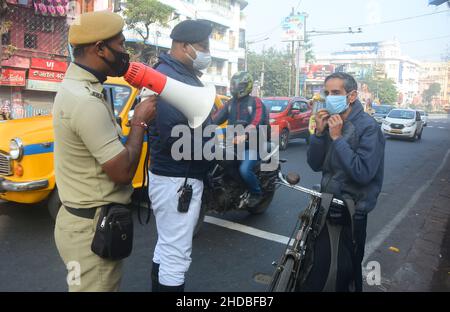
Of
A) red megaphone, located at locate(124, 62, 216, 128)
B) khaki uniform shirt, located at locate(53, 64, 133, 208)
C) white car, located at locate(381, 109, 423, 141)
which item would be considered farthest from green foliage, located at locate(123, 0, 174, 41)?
khaki uniform shirt, located at locate(53, 64, 133, 208)

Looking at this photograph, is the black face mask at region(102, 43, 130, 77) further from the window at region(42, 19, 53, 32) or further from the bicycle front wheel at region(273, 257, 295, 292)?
the window at region(42, 19, 53, 32)

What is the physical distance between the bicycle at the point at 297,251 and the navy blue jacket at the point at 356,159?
17 centimetres

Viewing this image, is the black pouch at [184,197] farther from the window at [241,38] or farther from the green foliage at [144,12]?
the window at [241,38]

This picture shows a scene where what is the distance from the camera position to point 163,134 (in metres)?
2.29

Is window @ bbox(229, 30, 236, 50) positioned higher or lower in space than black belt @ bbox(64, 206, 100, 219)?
higher

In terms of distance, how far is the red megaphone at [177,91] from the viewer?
191 cm

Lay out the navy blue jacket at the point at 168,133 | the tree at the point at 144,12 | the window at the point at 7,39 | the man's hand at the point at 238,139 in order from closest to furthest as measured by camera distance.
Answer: the navy blue jacket at the point at 168,133, the man's hand at the point at 238,139, the window at the point at 7,39, the tree at the point at 144,12

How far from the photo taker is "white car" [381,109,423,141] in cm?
1748

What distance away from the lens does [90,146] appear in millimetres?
1673

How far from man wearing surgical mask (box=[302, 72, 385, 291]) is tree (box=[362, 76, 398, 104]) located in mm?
72192

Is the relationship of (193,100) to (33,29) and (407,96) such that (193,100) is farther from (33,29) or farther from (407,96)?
(407,96)

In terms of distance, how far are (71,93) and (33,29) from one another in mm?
18590

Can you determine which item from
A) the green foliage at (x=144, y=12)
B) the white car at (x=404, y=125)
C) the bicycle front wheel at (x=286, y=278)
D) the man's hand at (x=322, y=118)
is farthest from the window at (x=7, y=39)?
the bicycle front wheel at (x=286, y=278)
